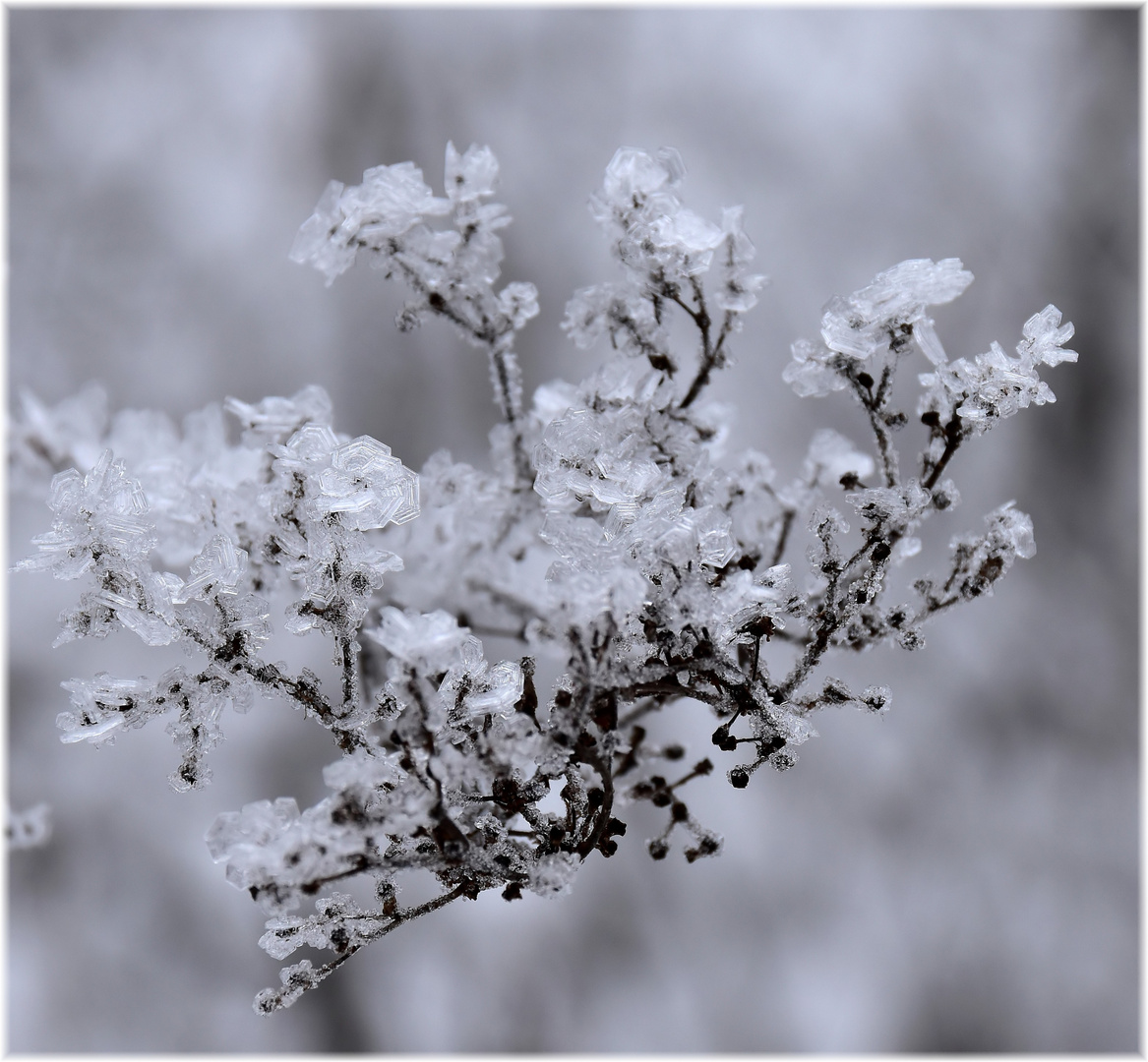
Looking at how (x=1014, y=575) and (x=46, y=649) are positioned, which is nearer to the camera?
(x=46, y=649)

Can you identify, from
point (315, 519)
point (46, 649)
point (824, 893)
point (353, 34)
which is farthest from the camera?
point (353, 34)

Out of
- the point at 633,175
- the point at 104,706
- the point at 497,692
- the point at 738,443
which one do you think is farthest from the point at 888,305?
the point at 738,443

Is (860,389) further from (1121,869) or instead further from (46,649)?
(1121,869)

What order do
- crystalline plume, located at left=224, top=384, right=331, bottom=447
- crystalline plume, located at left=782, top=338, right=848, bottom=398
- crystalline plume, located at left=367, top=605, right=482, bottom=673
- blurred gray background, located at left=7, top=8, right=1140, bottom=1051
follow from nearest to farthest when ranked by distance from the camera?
crystalline plume, located at left=367, top=605, right=482, bottom=673
crystalline plume, located at left=782, top=338, right=848, bottom=398
crystalline plume, located at left=224, top=384, right=331, bottom=447
blurred gray background, located at left=7, top=8, right=1140, bottom=1051

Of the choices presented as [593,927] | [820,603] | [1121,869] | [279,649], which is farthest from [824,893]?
[820,603]

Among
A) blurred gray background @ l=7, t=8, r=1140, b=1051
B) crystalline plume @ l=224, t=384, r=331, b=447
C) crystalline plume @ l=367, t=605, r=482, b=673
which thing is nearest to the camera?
crystalline plume @ l=367, t=605, r=482, b=673

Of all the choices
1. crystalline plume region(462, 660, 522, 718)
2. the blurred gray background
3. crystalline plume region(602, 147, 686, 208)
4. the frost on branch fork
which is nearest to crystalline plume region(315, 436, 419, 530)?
the frost on branch fork

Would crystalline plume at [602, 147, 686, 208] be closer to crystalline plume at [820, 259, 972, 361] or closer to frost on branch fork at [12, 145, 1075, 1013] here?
frost on branch fork at [12, 145, 1075, 1013]

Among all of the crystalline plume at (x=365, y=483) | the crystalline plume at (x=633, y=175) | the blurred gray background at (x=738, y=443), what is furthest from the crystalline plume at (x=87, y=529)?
the blurred gray background at (x=738, y=443)

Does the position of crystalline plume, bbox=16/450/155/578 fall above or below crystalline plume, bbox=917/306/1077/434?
above
